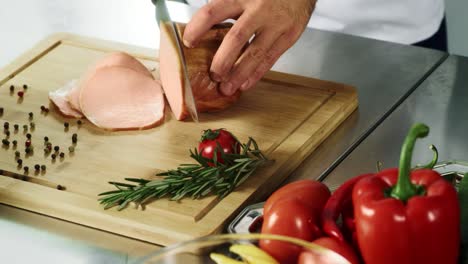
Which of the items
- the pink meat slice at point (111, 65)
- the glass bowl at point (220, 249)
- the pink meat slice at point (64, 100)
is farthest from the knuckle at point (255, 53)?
the glass bowl at point (220, 249)

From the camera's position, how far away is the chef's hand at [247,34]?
1.73m

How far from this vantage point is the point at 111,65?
1.86m

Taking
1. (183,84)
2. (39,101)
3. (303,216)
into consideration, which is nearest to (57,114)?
(39,101)

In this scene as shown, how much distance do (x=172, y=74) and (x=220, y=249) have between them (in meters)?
0.96

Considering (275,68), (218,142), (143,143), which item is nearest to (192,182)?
(218,142)

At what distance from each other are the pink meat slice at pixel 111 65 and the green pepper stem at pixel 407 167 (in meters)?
0.88

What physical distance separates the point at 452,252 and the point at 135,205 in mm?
561

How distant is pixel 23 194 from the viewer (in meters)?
1.55

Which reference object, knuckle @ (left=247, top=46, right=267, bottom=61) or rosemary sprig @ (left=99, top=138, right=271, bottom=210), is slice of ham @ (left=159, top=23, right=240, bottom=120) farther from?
rosemary sprig @ (left=99, top=138, right=271, bottom=210)

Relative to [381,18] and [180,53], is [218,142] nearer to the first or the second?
[180,53]

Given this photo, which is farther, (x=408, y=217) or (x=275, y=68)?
(x=275, y=68)

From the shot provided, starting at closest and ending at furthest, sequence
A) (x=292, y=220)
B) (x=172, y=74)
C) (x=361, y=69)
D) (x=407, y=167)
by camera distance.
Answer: (x=407, y=167) < (x=292, y=220) < (x=172, y=74) < (x=361, y=69)

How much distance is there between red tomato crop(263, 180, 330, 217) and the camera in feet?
4.18

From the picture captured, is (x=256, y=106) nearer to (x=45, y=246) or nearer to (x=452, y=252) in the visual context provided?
(x=45, y=246)
